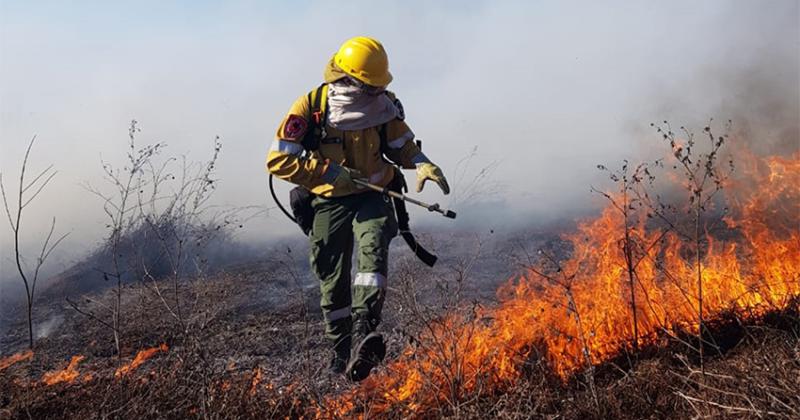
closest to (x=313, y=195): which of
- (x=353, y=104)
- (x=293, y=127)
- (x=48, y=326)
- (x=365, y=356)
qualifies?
(x=293, y=127)

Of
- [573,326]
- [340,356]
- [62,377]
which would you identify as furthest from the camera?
[62,377]

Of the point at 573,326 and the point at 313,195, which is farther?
the point at 313,195

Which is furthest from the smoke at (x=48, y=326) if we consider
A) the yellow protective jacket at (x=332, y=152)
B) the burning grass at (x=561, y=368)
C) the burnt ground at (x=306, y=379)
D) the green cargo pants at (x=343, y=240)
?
the yellow protective jacket at (x=332, y=152)

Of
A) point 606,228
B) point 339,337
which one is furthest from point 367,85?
point 606,228

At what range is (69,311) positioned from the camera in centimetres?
744

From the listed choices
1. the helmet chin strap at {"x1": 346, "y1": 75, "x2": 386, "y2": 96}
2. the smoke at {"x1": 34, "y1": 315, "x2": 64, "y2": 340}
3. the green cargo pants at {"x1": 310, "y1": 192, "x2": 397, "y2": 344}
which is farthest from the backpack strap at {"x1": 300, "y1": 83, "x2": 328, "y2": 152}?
the smoke at {"x1": 34, "y1": 315, "x2": 64, "y2": 340}

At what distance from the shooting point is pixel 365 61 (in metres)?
3.89

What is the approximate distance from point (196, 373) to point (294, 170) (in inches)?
59.6

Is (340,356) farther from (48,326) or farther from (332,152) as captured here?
(48,326)

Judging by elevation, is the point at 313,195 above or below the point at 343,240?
above

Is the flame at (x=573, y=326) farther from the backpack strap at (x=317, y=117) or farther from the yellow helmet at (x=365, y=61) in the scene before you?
the yellow helmet at (x=365, y=61)

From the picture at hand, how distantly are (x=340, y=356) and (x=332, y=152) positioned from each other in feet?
5.06

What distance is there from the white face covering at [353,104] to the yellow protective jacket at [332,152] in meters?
0.07

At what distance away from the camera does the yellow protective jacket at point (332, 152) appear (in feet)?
13.0
